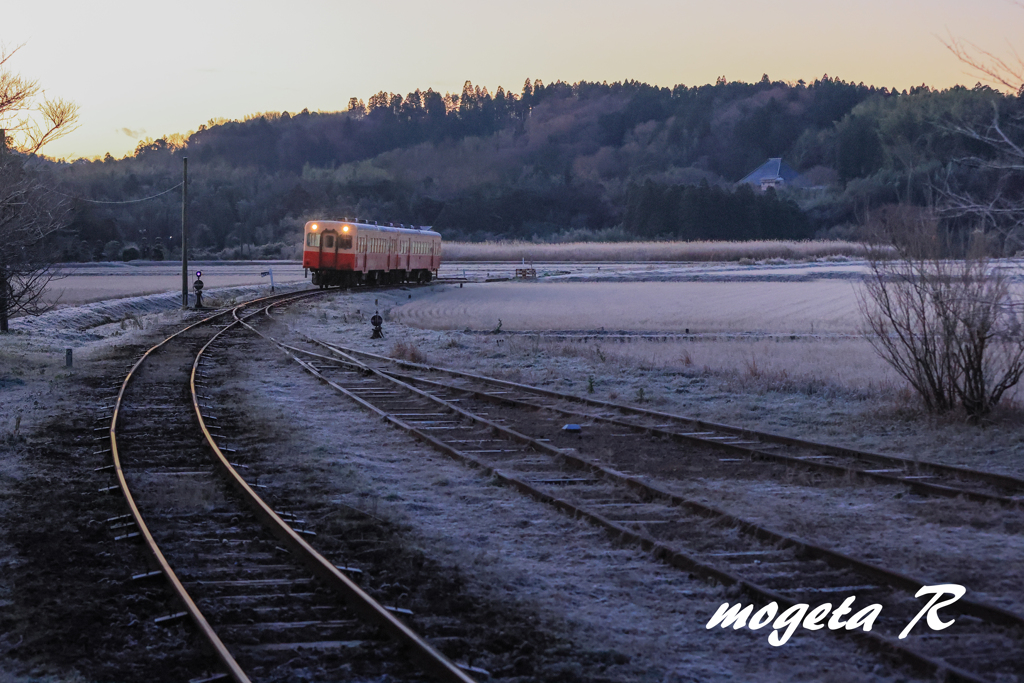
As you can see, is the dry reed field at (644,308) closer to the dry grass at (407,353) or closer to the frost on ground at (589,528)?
the frost on ground at (589,528)

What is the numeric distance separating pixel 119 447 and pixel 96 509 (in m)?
2.69

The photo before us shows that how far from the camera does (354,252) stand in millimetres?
44312

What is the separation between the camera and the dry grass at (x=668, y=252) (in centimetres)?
8084

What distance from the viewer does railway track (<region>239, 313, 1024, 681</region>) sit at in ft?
17.3

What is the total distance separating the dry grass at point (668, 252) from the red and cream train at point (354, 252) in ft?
113

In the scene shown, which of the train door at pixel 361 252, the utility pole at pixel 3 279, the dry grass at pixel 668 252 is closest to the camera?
the utility pole at pixel 3 279

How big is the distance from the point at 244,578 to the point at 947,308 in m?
9.36

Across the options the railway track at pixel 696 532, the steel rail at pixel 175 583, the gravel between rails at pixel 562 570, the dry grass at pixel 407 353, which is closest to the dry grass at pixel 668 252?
the dry grass at pixel 407 353

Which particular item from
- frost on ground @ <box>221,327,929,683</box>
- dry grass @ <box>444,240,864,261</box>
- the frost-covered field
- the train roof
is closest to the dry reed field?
the train roof

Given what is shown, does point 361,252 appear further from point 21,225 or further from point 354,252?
point 21,225

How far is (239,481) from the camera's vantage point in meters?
9.05

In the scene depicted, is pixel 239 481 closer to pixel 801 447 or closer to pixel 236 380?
pixel 801 447

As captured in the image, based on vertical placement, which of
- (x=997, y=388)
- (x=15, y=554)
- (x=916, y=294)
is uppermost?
(x=916, y=294)

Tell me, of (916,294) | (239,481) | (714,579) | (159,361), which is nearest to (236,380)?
(159,361)
